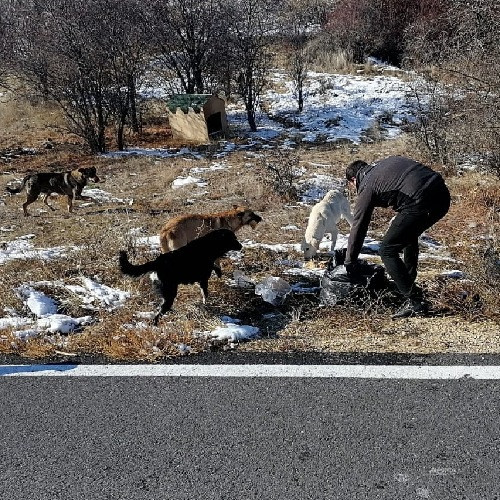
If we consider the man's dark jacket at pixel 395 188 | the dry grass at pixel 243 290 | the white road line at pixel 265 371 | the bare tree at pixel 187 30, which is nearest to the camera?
the white road line at pixel 265 371

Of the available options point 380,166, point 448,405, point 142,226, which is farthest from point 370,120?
point 448,405

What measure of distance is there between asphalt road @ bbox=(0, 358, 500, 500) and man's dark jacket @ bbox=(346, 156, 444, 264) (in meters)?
1.67

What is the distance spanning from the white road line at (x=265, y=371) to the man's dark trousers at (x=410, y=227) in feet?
4.20

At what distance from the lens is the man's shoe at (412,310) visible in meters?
5.17

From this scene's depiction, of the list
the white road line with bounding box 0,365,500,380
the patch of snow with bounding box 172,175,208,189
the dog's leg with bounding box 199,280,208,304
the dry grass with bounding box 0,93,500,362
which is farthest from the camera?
the patch of snow with bounding box 172,175,208,189

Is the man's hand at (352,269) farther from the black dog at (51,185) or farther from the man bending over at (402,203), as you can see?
the black dog at (51,185)

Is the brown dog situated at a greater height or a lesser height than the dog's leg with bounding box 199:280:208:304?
greater

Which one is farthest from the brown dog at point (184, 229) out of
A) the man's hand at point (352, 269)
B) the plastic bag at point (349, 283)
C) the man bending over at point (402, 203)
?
the man bending over at point (402, 203)

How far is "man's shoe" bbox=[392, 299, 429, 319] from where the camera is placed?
5.17 m

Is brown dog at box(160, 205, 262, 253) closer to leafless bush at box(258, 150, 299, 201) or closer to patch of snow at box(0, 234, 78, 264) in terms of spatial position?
patch of snow at box(0, 234, 78, 264)

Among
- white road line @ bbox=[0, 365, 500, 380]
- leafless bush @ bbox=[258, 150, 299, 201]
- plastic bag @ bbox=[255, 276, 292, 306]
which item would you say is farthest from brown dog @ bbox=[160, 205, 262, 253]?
leafless bush @ bbox=[258, 150, 299, 201]

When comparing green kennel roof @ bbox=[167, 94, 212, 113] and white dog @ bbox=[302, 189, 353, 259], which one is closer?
white dog @ bbox=[302, 189, 353, 259]

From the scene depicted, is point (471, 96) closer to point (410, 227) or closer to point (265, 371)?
point (410, 227)

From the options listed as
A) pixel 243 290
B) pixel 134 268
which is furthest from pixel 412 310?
pixel 134 268
